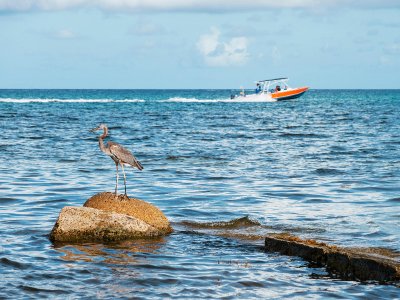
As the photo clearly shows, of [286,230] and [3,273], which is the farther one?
[286,230]

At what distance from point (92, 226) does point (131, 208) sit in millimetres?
868

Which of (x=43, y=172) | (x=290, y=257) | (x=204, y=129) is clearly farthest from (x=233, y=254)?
(x=204, y=129)

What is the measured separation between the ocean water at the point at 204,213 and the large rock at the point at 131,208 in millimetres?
385

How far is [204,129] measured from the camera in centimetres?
4853

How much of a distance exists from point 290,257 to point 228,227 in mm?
3295

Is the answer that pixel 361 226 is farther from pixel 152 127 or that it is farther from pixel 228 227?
pixel 152 127

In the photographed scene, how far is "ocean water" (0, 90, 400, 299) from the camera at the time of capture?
998 cm

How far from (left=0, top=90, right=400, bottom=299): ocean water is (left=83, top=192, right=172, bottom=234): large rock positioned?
1.26ft

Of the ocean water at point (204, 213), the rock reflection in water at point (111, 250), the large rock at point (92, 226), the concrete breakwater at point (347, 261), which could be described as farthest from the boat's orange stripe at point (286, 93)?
the concrete breakwater at point (347, 261)

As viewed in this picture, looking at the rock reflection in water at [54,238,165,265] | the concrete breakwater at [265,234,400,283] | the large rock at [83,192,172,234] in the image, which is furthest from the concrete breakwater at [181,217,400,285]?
the rock reflection in water at [54,238,165,265]

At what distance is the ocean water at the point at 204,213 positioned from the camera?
32.7ft

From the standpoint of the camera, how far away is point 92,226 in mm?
12672

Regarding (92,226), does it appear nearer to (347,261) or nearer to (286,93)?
(347,261)

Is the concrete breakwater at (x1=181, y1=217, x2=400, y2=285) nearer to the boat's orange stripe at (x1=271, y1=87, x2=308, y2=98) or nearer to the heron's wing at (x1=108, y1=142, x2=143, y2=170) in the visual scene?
the heron's wing at (x1=108, y1=142, x2=143, y2=170)
